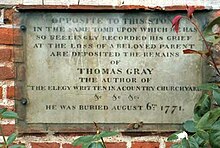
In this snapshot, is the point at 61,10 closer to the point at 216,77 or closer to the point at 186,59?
the point at 186,59

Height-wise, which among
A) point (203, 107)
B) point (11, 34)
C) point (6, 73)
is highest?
point (11, 34)

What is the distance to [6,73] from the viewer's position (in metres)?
2.05

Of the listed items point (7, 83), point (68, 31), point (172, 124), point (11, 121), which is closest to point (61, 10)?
point (68, 31)

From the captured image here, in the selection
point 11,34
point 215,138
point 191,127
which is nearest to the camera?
point 215,138

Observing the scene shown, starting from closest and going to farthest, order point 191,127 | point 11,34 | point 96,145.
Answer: point 96,145, point 191,127, point 11,34

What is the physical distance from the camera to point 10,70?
205cm

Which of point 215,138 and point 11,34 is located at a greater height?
point 11,34

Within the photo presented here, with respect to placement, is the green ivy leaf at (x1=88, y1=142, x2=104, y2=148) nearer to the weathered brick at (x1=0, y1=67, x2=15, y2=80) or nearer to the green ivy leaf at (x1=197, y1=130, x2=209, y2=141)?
the green ivy leaf at (x1=197, y1=130, x2=209, y2=141)

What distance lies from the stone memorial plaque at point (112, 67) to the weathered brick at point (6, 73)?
6 centimetres

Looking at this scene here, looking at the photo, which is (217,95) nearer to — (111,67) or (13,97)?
(111,67)

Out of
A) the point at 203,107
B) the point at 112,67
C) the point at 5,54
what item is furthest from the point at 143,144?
the point at 5,54

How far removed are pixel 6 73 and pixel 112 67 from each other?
1.38ft

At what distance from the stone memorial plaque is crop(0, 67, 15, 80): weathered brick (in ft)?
0.20

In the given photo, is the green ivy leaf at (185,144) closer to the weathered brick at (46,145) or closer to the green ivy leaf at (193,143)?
the green ivy leaf at (193,143)
